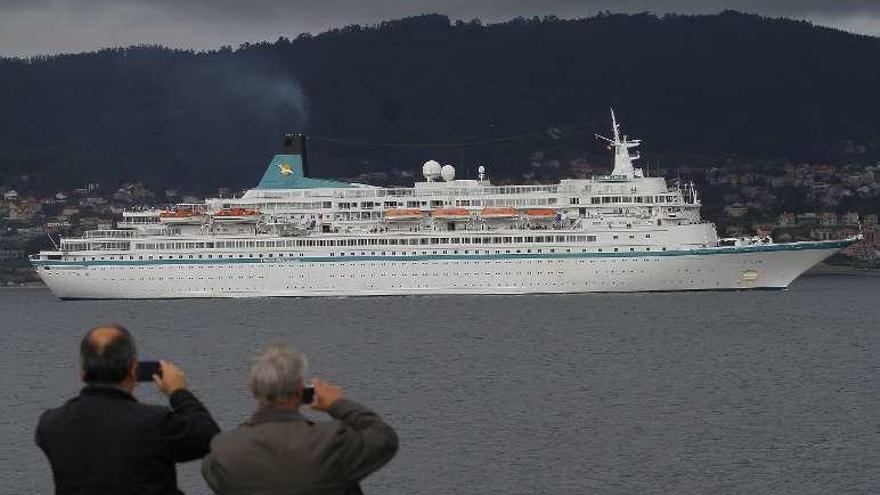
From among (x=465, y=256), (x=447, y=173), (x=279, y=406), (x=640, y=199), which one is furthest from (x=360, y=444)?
(x=447, y=173)

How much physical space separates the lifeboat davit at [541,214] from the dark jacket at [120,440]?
212ft

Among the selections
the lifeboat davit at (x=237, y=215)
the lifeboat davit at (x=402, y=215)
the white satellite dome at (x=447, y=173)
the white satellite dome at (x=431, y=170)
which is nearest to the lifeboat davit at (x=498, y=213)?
the lifeboat davit at (x=402, y=215)

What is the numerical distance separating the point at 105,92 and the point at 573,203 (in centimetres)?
12968

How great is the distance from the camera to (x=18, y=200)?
151875 millimetres

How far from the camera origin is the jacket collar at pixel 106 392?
7797 millimetres

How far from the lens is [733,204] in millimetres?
155250

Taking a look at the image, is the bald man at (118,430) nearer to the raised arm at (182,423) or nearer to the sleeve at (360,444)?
the raised arm at (182,423)

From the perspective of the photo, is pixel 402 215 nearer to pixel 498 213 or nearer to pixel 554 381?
pixel 498 213

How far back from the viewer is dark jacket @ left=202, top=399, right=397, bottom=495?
730 cm

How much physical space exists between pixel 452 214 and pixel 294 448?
65802mm

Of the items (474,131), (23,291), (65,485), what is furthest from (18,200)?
(65,485)

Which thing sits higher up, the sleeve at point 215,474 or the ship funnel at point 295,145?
the ship funnel at point 295,145

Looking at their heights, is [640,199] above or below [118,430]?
above

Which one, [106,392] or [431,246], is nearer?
[106,392]
